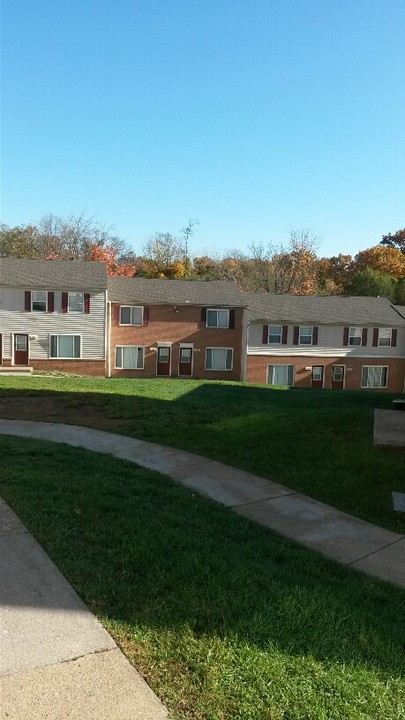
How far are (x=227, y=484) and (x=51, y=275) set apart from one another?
27.6 metres

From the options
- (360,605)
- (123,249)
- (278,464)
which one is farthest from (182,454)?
(123,249)

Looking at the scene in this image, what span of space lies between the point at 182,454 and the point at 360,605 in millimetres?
4820

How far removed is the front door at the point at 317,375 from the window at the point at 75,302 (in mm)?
15361

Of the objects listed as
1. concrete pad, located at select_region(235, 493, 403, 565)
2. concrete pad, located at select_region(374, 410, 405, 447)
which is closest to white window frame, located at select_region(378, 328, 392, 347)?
concrete pad, located at select_region(374, 410, 405, 447)

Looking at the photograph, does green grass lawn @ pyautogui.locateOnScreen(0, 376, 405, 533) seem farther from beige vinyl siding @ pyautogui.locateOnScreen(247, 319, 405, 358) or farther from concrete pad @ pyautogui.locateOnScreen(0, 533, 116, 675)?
beige vinyl siding @ pyautogui.locateOnScreen(247, 319, 405, 358)

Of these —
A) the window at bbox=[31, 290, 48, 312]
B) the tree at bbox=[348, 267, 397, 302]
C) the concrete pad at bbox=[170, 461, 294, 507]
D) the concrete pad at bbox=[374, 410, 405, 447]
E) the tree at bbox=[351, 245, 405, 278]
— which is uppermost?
the tree at bbox=[351, 245, 405, 278]

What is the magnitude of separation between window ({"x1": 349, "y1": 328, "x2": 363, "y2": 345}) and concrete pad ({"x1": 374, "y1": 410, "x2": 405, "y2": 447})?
2430cm

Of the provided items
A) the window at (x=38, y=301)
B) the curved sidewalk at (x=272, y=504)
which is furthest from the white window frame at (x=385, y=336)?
the curved sidewalk at (x=272, y=504)

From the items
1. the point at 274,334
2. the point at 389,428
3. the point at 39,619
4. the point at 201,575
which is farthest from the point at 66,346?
the point at 39,619

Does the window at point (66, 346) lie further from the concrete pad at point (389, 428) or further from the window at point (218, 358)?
the concrete pad at point (389, 428)

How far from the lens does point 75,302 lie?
3170 cm

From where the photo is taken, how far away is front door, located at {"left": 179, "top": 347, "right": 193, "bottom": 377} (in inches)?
1316

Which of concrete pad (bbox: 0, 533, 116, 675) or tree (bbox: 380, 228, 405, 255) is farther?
tree (bbox: 380, 228, 405, 255)

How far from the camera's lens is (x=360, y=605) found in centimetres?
369
